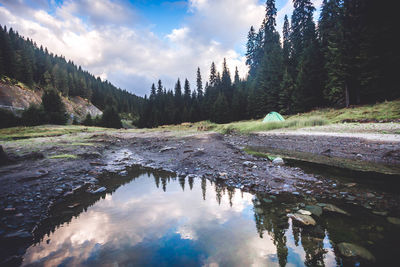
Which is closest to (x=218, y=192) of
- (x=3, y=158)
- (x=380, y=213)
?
(x=380, y=213)

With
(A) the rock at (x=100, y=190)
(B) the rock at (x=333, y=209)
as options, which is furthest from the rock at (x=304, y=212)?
(A) the rock at (x=100, y=190)

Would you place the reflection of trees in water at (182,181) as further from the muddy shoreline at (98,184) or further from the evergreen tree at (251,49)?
the evergreen tree at (251,49)

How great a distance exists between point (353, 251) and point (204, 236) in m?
1.91

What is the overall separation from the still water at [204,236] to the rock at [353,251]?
0.24 feet

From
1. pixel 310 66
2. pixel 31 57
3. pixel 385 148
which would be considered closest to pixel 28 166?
pixel 385 148

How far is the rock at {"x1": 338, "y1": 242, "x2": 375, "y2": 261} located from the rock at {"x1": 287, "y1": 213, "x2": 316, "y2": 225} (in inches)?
19.7

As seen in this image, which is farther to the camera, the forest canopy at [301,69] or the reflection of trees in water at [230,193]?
the forest canopy at [301,69]

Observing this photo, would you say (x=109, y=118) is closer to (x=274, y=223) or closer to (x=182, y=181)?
(x=182, y=181)

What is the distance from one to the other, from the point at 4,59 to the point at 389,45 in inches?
3876

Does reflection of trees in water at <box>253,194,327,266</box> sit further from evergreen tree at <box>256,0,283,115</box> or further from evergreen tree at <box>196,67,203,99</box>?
evergreen tree at <box>196,67,203,99</box>

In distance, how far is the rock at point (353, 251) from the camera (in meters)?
Result: 1.96

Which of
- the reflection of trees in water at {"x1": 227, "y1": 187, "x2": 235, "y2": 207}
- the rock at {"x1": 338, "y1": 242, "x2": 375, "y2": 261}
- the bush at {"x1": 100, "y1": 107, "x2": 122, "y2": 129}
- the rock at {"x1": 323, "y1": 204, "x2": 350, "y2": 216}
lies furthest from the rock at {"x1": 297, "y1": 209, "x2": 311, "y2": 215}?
the bush at {"x1": 100, "y1": 107, "x2": 122, "y2": 129}

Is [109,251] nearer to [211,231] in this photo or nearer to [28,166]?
[211,231]

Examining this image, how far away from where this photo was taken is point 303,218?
9.23 ft
